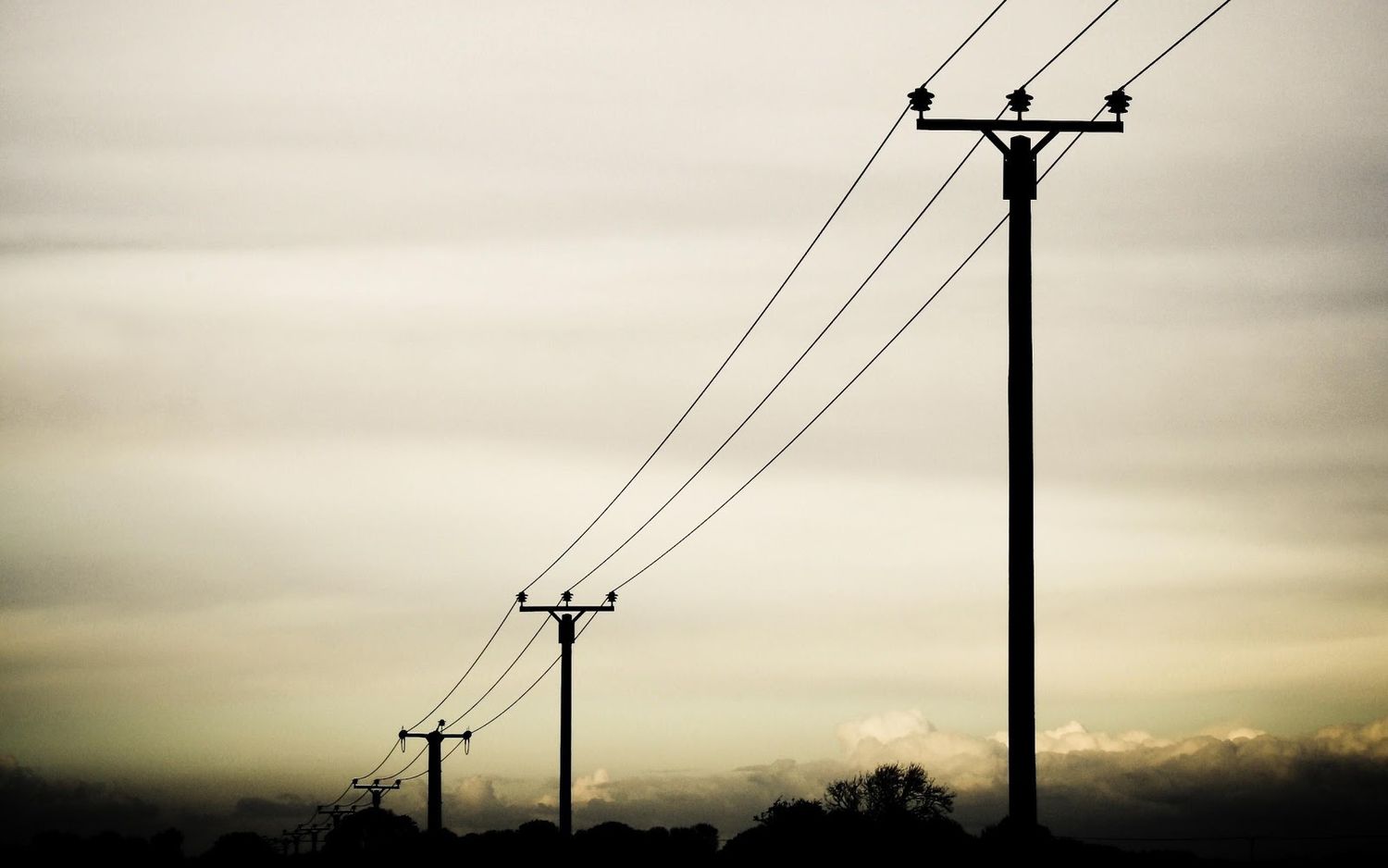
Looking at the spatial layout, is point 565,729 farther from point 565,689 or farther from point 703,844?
point 703,844

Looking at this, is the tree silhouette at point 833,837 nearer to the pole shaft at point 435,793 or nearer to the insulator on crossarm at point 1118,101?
the pole shaft at point 435,793

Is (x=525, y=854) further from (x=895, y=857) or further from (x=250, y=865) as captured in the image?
(x=895, y=857)

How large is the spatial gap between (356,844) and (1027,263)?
388 feet

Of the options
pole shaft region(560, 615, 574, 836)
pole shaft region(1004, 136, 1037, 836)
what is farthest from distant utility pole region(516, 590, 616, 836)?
pole shaft region(1004, 136, 1037, 836)

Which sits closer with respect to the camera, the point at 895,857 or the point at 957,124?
the point at 957,124

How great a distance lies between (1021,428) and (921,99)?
4113mm

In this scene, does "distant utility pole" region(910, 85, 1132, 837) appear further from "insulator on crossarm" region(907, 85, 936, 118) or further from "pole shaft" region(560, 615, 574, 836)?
"pole shaft" region(560, 615, 574, 836)

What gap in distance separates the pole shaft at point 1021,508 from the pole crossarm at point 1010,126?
0.43 metres

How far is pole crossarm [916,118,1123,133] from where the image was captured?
18422mm

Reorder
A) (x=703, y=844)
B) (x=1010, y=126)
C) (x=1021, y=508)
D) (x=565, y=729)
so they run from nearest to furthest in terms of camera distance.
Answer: (x=1021, y=508) < (x=1010, y=126) < (x=565, y=729) < (x=703, y=844)

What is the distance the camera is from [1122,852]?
82500mm

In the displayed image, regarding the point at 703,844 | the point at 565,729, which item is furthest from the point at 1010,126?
the point at 703,844

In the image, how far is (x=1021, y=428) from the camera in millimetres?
17125

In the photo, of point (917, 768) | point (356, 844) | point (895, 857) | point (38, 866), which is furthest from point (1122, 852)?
point (38, 866)
